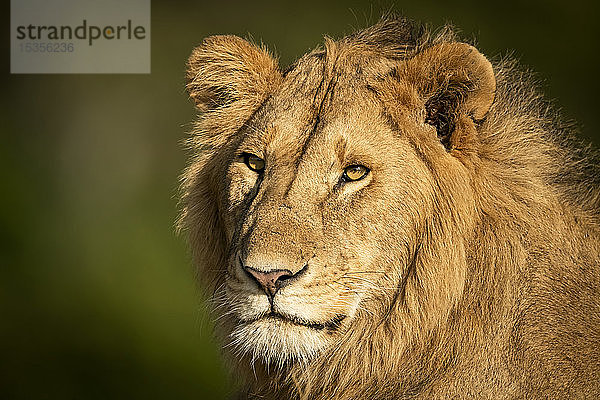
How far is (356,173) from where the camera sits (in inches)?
152

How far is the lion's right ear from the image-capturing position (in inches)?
175

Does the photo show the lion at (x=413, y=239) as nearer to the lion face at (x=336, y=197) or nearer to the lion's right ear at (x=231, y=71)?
the lion face at (x=336, y=197)

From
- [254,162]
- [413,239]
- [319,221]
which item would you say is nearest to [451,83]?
[413,239]

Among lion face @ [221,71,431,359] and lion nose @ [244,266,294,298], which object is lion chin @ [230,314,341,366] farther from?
lion nose @ [244,266,294,298]

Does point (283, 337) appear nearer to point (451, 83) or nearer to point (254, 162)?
point (254, 162)

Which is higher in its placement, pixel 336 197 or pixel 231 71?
pixel 231 71

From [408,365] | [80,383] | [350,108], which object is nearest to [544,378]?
[408,365]

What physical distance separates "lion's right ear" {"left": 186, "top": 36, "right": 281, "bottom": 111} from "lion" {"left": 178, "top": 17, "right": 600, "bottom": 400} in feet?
0.96

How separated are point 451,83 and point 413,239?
697mm

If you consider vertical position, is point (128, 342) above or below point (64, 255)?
below

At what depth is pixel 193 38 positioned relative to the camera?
14523 mm

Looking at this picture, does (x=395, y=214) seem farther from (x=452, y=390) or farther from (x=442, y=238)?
(x=452, y=390)

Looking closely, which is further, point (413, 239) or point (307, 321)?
point (413, 239)

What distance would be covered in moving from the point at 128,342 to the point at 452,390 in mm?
9433
